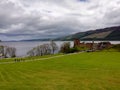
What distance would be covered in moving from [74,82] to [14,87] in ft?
27.1

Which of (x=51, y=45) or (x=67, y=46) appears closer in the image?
(x=67, y=46)

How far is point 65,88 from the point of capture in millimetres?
28281

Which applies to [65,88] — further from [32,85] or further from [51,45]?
[51,45]

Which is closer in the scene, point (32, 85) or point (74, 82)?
point (32, 85)

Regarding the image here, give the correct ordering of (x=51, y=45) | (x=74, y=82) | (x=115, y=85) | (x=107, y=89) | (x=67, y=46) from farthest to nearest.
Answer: (x=51, y=45)
(x=67, y=46)
(x=74, y=82)
(x=115, y=85)
(x=107, y=89)

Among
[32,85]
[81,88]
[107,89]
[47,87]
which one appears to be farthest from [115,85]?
[32,85]

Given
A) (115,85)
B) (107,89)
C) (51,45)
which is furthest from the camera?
(51,45)

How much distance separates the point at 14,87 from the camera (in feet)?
93.8

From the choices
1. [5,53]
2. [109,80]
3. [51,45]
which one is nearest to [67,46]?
[51,45]

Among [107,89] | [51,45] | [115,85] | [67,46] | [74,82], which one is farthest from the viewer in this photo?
[51,45]

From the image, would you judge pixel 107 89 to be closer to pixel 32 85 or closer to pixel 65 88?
pixel 65 88

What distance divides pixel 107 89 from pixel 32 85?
9.43 meters

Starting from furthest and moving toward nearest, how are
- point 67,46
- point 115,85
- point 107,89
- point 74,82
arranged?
point 67,46 < point 74,82 < point 115,85 < point 107,89

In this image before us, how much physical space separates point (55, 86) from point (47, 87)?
43.3 inches
